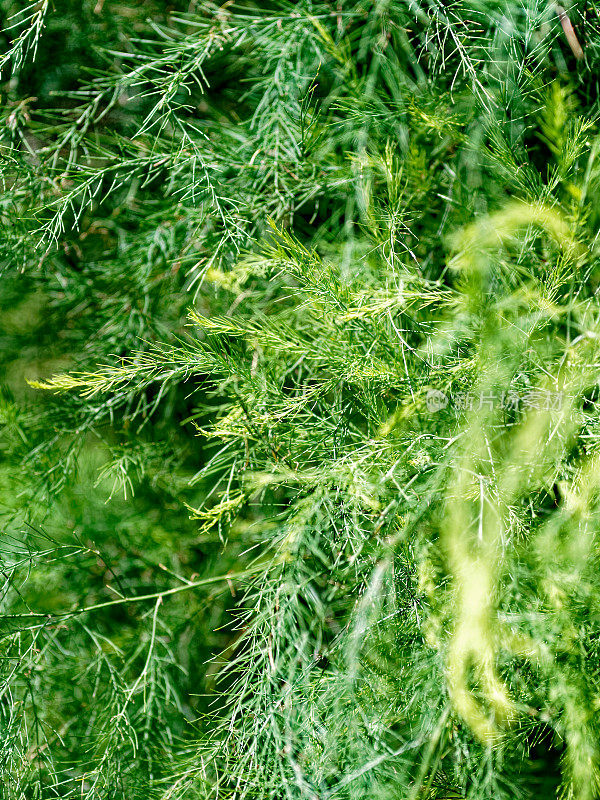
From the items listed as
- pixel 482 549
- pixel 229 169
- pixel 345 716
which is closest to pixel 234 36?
pixel 229 169

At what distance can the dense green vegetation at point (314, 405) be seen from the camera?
65cm

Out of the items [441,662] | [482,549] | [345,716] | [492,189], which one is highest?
[492,189]

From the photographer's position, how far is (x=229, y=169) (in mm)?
903

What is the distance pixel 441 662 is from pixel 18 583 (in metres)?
0.60

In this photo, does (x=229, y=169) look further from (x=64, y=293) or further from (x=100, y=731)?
(x=100, y=731)

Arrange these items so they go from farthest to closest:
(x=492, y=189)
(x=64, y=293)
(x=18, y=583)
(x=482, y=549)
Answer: (x=64, y=293), (x=18, y=583), (x=492, y=189), (x=482, y=549)

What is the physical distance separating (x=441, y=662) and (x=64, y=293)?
79 cm

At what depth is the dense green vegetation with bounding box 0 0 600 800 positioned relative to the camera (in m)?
0.65

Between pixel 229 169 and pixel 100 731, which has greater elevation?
pixel 229 169

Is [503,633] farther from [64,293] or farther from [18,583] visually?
[64,293]

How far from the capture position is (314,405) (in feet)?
2.54

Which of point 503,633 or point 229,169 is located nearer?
point 503,633

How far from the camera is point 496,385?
66 centimetres

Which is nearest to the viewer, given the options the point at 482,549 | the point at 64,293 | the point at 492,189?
the point at 482,549
